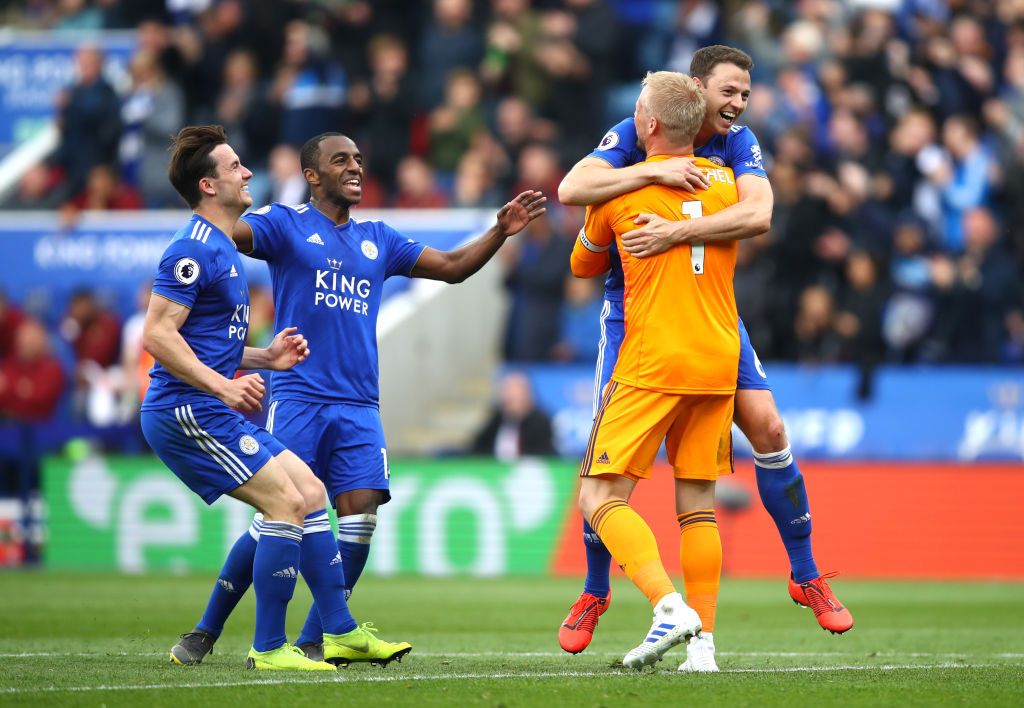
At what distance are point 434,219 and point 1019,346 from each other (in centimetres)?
684

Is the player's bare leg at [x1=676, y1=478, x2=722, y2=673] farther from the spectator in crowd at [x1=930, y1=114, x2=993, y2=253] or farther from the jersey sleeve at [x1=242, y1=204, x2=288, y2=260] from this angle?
the spectator in crowd at [x1=930, y1=114, x2=993, y2=253]

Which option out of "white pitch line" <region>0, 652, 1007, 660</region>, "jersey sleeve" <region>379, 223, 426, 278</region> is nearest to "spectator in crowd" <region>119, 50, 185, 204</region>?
"jersey sleeve" <region>379, 223, 426, 278</region>

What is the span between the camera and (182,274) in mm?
7207

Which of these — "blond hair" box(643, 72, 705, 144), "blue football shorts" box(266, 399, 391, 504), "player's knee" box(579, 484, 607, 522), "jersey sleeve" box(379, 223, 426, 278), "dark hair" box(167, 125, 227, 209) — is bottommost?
"player's knee" box(579, 484, 607, 522)

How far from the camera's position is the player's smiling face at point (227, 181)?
24.8 ft

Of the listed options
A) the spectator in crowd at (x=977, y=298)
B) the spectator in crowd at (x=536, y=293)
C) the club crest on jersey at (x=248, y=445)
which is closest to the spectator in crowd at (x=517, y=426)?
the spectator in crowd at (x=536, y=293)

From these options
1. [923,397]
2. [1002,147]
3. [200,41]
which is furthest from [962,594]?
[200,41]

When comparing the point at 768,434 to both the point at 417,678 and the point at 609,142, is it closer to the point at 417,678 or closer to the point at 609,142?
the point at 609,142

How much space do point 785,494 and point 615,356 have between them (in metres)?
1.21

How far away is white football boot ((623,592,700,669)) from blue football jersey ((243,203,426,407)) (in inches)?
82.8

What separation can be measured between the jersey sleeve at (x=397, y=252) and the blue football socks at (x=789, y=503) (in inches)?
82.2

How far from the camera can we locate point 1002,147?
1791 centimetres

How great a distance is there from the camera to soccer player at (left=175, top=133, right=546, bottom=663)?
25.9 ft

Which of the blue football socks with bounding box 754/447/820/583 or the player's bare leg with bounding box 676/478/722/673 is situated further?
the blue football socks with bounding box 754/447/820/583
